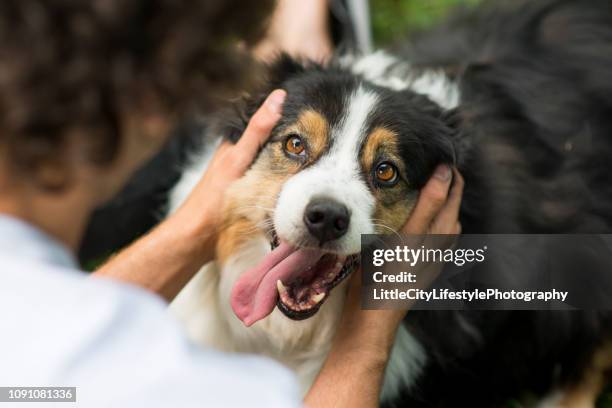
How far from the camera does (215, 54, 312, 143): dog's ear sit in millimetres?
2576

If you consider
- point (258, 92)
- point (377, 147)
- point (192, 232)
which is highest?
point (258, 92)

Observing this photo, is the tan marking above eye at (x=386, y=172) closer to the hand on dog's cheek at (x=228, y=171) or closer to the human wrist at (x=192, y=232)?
the hand on dog's cheek at (x=228, y=171)

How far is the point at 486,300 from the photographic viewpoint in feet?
8.79

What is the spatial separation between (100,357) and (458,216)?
1.60 m

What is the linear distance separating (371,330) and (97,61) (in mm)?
1344

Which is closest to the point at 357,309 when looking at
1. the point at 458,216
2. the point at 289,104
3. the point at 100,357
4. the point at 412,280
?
the point at 412,280

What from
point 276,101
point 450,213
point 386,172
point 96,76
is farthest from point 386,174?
point 96,76

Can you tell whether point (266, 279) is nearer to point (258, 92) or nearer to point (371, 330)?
point (371, 330)

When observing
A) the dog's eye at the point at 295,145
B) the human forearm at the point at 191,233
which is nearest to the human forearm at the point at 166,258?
the human forearm at the point at 191,233

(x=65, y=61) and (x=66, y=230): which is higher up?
(x=65, y=61)

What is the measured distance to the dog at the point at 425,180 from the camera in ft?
7.48

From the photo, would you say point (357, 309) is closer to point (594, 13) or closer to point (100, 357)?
point (100, 357)

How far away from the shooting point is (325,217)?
2.14 metres

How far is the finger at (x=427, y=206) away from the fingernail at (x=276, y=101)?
54cm
